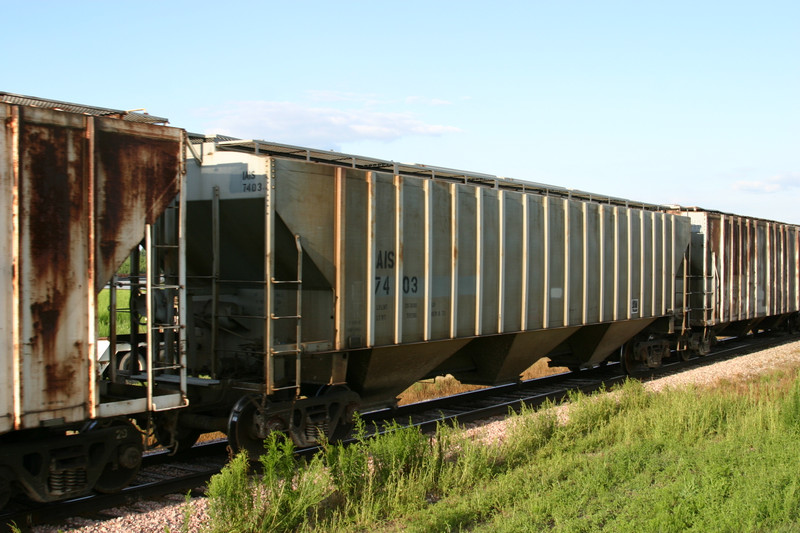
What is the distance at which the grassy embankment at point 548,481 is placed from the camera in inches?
244

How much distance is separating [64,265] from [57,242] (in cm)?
21

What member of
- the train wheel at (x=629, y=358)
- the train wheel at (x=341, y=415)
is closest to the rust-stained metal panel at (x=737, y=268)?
the train wheel at (x=629, y=358)

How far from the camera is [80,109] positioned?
22.6 ft

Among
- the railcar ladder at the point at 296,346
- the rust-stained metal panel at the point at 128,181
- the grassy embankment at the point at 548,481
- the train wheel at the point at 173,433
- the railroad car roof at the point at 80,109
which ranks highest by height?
the railroad car roof at the point at 80,109

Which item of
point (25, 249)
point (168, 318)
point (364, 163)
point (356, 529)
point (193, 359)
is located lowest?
point (356, 529)

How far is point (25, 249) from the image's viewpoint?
5984 millimetres

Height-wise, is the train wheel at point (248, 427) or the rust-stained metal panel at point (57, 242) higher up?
the rust-stained metal panel at point (57, 242)

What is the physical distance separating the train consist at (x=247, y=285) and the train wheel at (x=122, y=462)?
0.02m

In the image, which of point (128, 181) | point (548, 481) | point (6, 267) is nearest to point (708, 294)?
point (548, 481)

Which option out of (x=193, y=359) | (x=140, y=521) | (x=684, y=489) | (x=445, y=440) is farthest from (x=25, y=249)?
(x=684, y=489)

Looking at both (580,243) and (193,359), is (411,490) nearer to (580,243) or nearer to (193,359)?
(193,359)

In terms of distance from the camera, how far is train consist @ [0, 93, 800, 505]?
20.3 feet

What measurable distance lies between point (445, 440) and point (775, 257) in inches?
779

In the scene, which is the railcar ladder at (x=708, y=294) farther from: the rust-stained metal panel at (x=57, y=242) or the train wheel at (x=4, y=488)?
the train wheel at (x=4, y=488)
